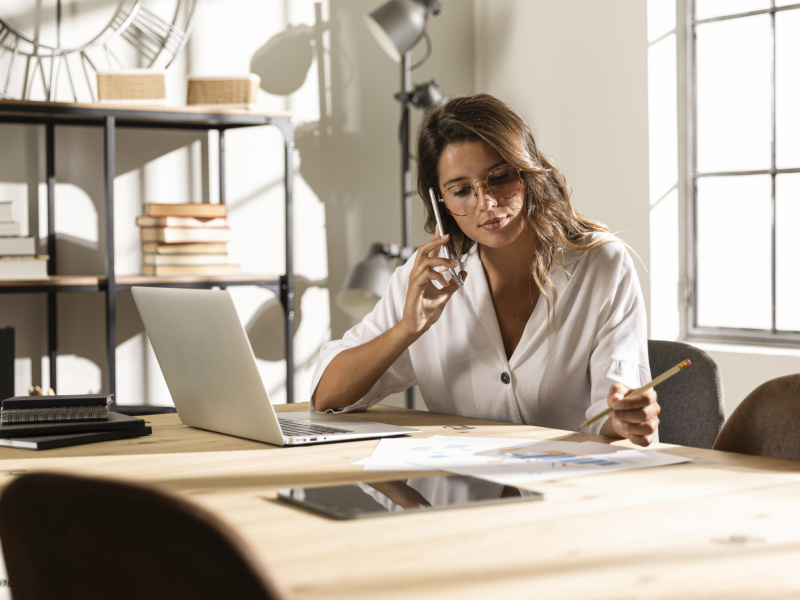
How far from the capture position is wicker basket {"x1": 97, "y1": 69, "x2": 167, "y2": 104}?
2.93 m

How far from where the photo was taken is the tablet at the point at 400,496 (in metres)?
0.93

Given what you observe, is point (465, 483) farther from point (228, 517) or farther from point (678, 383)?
point (678, 383)

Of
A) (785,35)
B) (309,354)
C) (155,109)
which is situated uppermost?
(785,35)

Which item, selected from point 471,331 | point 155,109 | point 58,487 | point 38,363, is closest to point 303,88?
point 155,109

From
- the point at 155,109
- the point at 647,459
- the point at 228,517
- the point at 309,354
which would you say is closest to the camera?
the point at 228,517

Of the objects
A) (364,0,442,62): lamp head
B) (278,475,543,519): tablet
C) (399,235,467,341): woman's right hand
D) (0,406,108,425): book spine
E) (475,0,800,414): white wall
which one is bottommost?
(278,475,543,519): tablet

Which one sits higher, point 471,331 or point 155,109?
point 155,109

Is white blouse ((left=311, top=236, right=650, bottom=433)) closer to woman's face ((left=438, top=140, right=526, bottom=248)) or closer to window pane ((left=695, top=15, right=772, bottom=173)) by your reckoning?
woman's face ((left=438, top=140, right=526, bottom=248))

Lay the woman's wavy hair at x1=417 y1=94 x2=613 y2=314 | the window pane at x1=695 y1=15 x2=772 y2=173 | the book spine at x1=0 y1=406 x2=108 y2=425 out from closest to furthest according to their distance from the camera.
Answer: the book spine at x1=0 y1=406 x2=108 y2=425 < the woman's wavy hair at x1=417 y1=94 x2=613 y2=314 < the window pane at x1=695 y1=15 x2=772 y2=173

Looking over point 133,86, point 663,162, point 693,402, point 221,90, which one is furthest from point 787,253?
point 133,86

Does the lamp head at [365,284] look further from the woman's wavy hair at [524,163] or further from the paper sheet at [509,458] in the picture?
the paper sheet at [509,458]

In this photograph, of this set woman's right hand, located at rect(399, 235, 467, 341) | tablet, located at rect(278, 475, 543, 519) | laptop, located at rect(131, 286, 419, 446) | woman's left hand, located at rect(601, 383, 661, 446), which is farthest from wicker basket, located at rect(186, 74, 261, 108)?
tablet, located at rect(278, 475, 543, 519)

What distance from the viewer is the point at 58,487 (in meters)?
0.52

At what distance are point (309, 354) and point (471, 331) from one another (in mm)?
1827
